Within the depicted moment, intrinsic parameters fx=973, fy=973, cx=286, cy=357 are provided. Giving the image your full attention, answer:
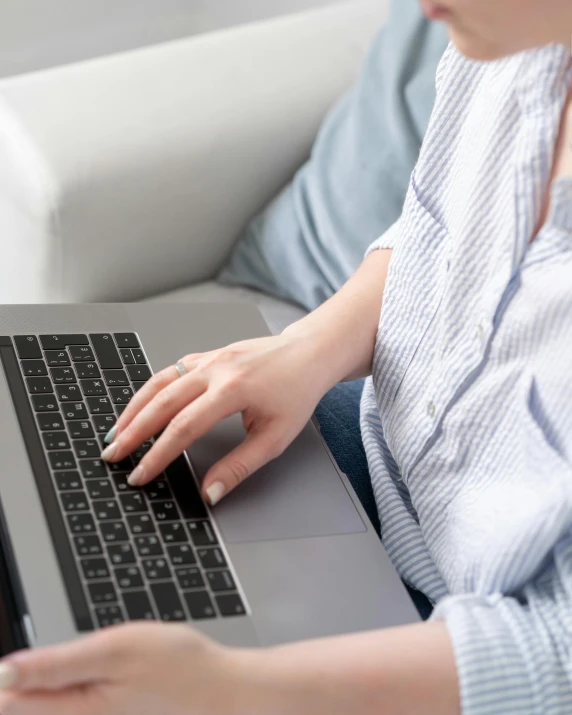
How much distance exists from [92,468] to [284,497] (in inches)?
5.9

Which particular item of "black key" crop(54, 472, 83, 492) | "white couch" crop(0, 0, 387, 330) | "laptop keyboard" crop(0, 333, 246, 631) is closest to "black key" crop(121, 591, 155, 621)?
"laptop keyboard" crop(0, 333, 246, 631)

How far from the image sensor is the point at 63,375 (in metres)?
0.83

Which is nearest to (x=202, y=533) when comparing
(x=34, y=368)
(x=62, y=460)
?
(x=62, y=460)

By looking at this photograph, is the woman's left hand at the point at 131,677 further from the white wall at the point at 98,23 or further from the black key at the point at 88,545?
the white wall at the point at 98,23

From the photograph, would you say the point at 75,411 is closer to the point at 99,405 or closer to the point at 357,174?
the point at 99,405

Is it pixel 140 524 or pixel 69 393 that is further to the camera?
pixel 69 393

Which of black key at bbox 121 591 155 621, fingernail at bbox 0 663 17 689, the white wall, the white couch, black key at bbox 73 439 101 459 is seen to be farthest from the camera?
the white wall

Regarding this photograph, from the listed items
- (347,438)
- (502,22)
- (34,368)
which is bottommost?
(347,438)

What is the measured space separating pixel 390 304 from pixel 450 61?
0.72 ft

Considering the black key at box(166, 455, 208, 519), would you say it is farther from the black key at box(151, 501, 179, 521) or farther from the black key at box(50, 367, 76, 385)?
the black key at box(50, 367, 76, 385)

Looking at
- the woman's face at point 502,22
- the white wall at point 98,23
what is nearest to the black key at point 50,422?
the woman's face at point 502,22

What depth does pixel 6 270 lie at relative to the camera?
131cm

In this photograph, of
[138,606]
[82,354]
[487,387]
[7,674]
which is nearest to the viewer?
[7,674]

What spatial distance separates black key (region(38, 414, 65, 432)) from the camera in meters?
0.77
